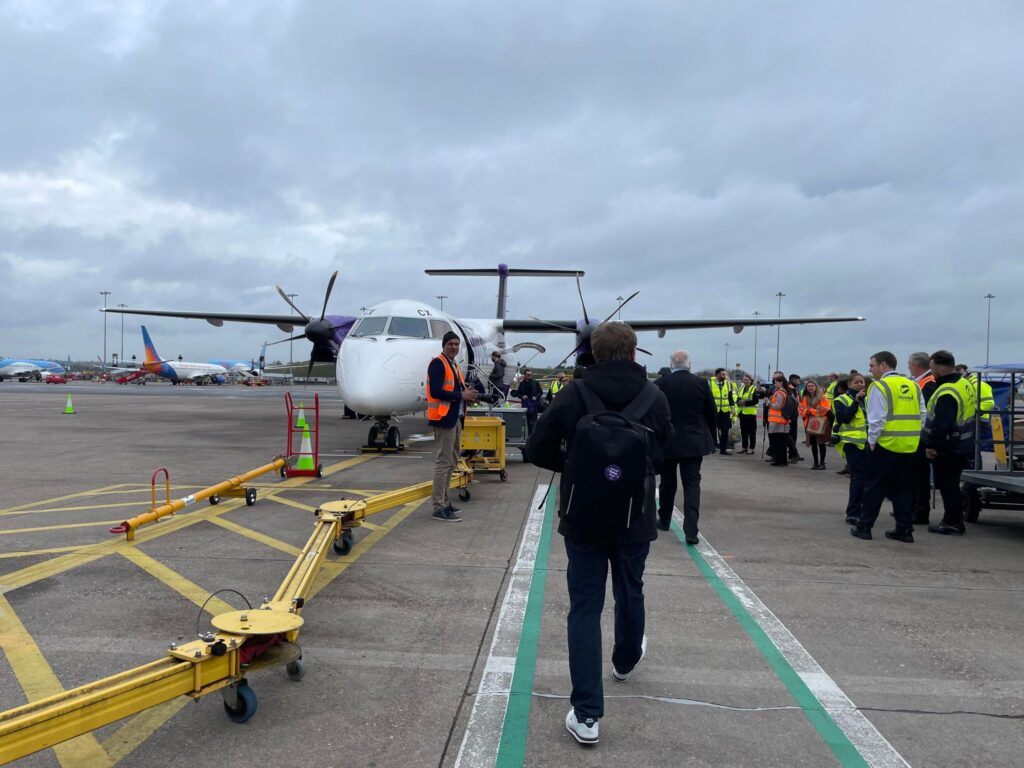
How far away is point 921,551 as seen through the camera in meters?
6.84

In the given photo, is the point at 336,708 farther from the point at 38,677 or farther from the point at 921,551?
the point at 921,551

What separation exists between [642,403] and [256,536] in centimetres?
480

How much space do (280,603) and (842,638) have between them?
3.43 meters

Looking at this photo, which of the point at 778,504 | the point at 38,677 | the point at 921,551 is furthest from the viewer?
the point at 778,504

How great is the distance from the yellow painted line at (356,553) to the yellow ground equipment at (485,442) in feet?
7.17

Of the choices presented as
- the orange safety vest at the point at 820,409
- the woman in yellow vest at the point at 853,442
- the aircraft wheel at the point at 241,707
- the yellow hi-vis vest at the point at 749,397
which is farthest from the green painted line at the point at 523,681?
the yellow hi-vis vest at the point at 749,397

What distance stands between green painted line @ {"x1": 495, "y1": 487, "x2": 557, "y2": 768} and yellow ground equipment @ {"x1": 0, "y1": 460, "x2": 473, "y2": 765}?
3.62 ft

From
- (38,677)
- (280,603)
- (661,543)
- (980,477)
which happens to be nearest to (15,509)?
(38,677)

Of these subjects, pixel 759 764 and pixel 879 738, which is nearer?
pixel 759 764

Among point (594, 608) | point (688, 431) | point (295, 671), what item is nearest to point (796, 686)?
point (594, 608)

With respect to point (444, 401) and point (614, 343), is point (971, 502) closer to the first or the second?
point (444, 401)

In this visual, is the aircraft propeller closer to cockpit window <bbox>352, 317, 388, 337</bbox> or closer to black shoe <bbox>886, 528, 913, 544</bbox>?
cockpit window <bbox>352, 317, 388, 337</bbox>

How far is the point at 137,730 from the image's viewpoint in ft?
10.5

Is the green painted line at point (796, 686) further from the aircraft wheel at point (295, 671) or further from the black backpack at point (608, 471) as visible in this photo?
the aircraft wheel at point (295, 671)
